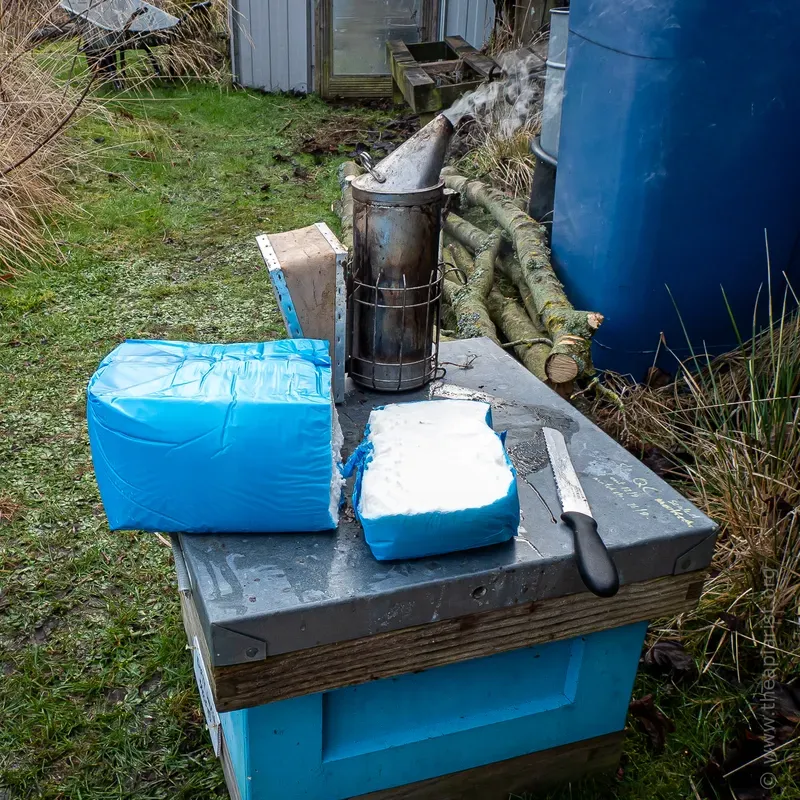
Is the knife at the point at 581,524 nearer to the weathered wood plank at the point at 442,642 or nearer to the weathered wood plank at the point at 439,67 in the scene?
the weathered wood plank at the point at 442,642

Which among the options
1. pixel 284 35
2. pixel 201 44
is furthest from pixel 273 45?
pixel 201 44

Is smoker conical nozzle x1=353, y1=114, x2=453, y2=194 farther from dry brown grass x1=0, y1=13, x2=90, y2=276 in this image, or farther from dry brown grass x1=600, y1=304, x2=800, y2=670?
dry brown grass x1=0, y1=13, x2=90, y2=276

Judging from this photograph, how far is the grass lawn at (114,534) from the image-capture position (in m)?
2.17

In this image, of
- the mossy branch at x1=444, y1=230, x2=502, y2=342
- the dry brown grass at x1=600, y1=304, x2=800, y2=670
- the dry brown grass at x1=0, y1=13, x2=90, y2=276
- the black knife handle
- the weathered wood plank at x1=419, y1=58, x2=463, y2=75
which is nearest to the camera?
the black knife handle

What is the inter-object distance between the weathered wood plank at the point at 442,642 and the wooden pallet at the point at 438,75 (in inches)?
249

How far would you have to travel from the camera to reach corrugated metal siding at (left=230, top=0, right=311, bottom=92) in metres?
9.24

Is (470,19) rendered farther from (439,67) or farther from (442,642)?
(442,642)

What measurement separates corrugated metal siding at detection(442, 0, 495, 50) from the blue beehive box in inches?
329

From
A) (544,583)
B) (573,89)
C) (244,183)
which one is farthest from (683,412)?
(244,183)

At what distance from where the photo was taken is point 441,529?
150 cm

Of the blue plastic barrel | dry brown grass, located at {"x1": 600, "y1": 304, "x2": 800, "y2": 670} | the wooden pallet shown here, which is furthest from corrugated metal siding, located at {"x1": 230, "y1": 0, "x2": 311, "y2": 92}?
dry brown grass, located at {"x1": 600, "y1": 304, "x2": 800, "y2": 670}

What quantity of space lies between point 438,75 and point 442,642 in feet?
23.6

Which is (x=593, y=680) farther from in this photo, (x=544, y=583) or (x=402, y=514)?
(x=402, y=514)

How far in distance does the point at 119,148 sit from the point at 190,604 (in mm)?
6142
